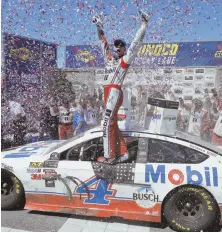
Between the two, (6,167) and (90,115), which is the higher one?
(90,115)

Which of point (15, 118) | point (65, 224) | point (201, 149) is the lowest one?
point (65, 224)

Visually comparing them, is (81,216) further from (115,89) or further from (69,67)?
(69,67)

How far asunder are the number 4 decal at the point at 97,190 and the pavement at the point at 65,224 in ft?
0.94

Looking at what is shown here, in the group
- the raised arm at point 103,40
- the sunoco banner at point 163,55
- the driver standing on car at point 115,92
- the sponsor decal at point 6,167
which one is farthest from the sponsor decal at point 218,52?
the sponsor decal at point 6,167

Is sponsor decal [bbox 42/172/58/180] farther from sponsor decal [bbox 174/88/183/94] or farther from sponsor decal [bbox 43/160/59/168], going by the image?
sponsor decal [bbox 174/88/183/94]

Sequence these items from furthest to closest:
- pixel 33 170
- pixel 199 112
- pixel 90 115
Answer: pixel 199 112 → pixel 90 115 → pixel 33 170

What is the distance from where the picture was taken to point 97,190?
352cm

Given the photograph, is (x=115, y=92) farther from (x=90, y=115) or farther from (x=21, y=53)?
(x=21, y=53)

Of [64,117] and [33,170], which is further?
[64,117]

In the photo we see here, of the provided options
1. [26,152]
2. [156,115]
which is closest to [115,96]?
[156,115]

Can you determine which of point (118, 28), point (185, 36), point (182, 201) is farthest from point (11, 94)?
point (182, 201)

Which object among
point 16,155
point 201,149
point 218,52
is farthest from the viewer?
point 218,52

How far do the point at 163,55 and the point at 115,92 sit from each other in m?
1.31

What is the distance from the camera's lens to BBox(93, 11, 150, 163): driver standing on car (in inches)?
146
